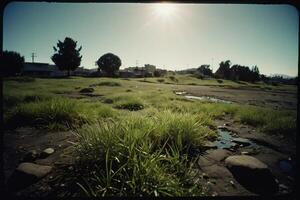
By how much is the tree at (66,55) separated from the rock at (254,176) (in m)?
32.6

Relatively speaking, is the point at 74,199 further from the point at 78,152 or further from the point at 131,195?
the point at 78,152

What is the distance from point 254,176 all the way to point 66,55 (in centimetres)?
3324

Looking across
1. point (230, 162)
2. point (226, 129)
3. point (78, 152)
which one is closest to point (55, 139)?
point (78, 152)

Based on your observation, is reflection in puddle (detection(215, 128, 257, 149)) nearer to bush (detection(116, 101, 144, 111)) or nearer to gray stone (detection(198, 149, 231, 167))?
gray stone (detection(198, 149, 231, 167))

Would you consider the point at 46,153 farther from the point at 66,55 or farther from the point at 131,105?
the point at 66,55

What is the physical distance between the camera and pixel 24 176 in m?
2.36

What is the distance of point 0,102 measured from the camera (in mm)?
1720

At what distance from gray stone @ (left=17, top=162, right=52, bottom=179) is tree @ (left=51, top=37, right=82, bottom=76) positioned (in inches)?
1251

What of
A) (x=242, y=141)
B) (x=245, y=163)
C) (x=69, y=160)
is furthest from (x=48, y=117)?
(x=242, y=141)

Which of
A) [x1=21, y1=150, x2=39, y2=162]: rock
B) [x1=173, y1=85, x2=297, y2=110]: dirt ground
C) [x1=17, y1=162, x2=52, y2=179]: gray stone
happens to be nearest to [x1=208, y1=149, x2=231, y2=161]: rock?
[x1=17, y1=162, x2=52, y2=179]: gray stone

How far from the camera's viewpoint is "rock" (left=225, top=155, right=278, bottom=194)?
7.70ft

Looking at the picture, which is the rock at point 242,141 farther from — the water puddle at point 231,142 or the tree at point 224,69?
the tree at point 224,69

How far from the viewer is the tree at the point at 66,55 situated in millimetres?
31688

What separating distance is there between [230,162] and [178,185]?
37.6 inches
